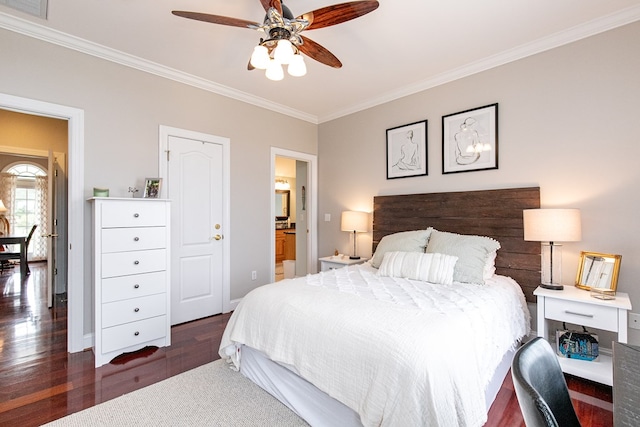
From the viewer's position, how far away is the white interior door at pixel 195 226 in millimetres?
3266

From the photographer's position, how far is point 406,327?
4.67 feet

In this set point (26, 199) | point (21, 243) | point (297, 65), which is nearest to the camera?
point (297, 65)

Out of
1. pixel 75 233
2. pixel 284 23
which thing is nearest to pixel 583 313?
pixel 284 23

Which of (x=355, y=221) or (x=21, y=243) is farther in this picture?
(x=21, y=243)

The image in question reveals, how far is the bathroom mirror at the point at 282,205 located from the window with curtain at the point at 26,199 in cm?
581

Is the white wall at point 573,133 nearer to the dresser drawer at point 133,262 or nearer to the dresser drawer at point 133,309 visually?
the dresser drawer at point 133,262

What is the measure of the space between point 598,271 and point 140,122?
13.8 feet

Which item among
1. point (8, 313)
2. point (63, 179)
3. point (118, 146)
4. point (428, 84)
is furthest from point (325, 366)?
point (63, 179)

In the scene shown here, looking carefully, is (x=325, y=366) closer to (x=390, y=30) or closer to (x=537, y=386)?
(x=537, y=386)

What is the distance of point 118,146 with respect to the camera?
2.88m

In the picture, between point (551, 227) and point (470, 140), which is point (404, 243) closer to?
point (551, 227)

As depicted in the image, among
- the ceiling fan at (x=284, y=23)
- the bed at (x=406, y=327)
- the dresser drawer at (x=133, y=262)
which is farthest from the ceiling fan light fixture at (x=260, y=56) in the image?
the dresser drawer at (x=133, y=262)

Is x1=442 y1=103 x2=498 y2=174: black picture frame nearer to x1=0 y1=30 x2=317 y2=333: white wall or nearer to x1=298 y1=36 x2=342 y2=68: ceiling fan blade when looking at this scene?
x1=298 y1=36 x2=342 y2=68: ceiling fan blade

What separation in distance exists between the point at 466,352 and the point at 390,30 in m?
2.41
